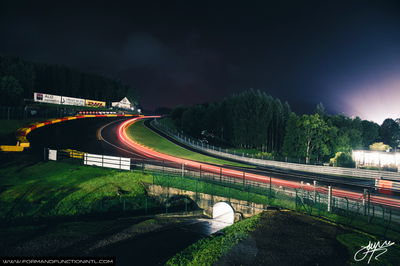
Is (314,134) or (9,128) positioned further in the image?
(314,134)

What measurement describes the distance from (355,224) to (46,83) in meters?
146

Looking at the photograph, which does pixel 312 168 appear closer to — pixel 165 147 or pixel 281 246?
pixel 165 147

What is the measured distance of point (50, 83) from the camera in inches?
5049

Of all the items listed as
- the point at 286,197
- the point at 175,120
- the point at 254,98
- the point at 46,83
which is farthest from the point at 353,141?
the point at 46,83

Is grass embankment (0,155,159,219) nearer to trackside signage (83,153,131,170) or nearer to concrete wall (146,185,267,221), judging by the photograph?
trackside signage (83,153,131,170)

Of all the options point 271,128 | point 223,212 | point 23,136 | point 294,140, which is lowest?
point 223,212

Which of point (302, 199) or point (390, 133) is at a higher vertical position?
point (390, 133)

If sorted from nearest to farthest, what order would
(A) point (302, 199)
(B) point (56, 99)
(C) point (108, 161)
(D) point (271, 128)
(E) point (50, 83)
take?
(A) point (302, 199) → (C) point (108, 161) → (D) point (271, 128) → (B) point (56, 99) → (E) point (50, 83)

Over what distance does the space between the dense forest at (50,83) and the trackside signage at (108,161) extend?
7970 centimetres

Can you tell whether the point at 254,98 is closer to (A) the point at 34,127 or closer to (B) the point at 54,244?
(A) the point at 34,127
